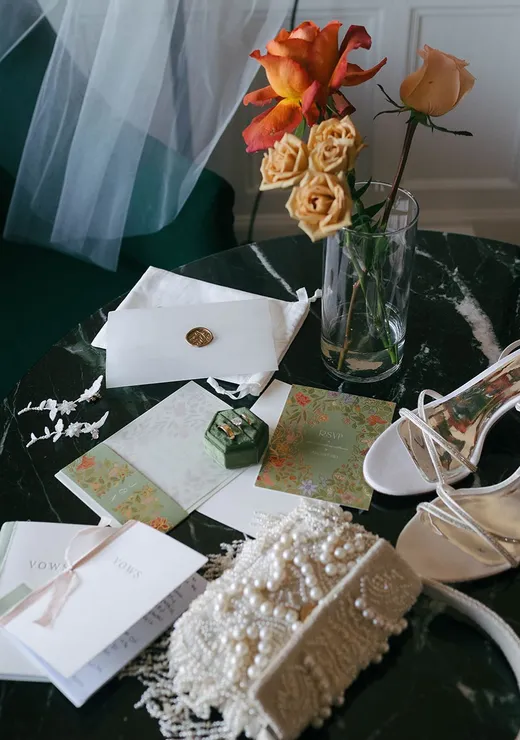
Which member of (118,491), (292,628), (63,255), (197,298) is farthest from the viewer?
(63,255)

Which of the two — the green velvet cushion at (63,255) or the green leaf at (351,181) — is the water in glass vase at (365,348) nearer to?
the green leaf at (351,181)

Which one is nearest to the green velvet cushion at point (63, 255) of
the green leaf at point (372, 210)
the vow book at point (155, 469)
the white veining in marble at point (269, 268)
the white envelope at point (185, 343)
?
the white veining in marble at point (269, 268)

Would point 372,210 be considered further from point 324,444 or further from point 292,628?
point 292,628

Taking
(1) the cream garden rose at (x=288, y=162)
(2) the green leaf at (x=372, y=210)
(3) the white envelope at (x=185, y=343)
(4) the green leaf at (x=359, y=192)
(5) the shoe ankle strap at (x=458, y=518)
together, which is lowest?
(5) the shoe ankle strap at (x=458, y=518)

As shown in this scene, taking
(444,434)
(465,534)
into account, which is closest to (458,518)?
(465,534)

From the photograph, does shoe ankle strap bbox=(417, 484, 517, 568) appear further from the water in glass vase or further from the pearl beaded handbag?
the water in glass vase

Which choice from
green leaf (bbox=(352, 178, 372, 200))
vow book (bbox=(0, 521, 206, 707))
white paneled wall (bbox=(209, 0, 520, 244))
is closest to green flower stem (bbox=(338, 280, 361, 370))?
green leaf (bbox=(352, 178, 372, 200))

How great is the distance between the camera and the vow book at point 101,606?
2.22 feet

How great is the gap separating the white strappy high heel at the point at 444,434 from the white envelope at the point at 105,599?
253mm

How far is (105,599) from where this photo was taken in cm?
71

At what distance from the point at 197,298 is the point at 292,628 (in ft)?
1.98

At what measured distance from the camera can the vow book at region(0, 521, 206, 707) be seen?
2.22ft

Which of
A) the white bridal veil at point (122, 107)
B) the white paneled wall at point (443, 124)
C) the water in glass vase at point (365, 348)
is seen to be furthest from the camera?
the white paneled wall at point (443, 124)

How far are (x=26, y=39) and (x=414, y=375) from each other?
1094mm
